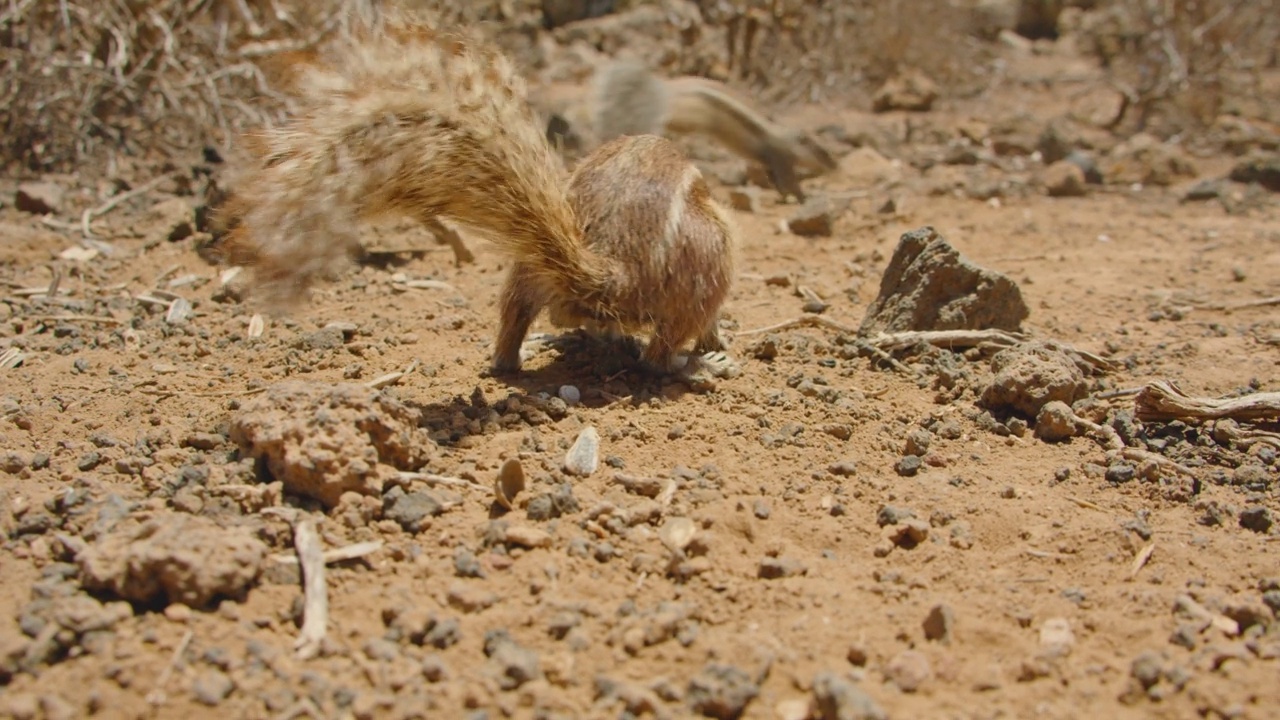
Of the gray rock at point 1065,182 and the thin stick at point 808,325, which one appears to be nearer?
the thin stick at point 808,325

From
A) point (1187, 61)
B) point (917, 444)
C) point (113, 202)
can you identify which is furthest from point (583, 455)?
point (1187, 61)

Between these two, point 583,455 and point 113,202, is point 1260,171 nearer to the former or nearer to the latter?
point 583,455

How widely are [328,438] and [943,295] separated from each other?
3051 mm

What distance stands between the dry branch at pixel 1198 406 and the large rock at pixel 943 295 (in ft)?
3.34

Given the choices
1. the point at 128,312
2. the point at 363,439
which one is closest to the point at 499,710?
the point at 363,439

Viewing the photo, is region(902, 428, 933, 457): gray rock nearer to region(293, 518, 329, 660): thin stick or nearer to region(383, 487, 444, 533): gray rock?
region(383, 487, 444, 533): gray rock

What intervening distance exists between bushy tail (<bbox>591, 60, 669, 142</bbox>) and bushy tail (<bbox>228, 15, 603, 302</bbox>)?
4.33 metres

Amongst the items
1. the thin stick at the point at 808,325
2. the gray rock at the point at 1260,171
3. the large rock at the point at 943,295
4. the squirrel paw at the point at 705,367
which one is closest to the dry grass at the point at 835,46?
the gray rock at the point at 1260,171

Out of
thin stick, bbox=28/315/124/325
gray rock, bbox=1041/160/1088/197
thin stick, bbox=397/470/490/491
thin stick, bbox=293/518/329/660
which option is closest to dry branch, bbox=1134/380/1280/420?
thin stick, bbox=397/470/490/491

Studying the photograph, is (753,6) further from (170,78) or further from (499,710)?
(499,710)

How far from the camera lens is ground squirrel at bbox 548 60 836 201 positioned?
8.29 meters

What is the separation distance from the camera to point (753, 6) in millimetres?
11859

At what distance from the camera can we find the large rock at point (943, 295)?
4949mm

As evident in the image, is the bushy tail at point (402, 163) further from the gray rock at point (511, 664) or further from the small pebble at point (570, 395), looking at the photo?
the gray rock at point (511, 664)
